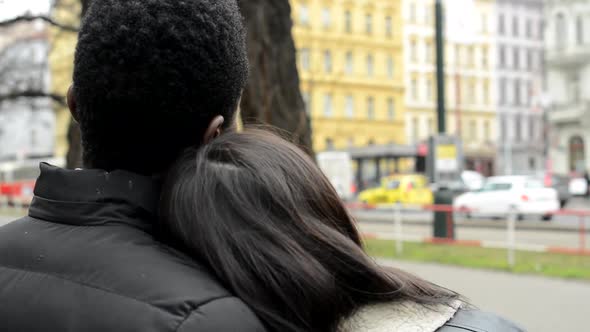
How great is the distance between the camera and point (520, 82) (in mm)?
81875

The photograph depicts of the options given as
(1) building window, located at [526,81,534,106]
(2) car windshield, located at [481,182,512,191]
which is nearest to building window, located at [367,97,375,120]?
(1) building window, located at [526,81,534,106]

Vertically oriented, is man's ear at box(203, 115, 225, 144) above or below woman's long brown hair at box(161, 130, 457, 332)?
above

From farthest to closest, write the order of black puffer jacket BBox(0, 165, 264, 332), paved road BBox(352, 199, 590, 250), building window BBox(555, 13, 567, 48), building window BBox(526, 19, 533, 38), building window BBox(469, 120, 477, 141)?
building window BBox(526, 19, 533, 38)
building window BBox(469, 120, 477, 141)
building window BBox(555, 13, 567, 48)
paved road BBox(352, 199, 590, 250)
black puffer jacket BBox(0, 165, 264, 332)

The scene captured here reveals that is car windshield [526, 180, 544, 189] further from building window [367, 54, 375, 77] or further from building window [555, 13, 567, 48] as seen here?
building window [367, 54, 375, 77]

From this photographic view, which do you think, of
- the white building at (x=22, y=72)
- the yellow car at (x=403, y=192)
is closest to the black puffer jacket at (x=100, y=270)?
the white building at (x=22, y=72)

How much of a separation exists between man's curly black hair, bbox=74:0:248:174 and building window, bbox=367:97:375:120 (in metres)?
67.0

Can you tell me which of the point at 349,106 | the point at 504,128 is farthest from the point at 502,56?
the point at 349,106

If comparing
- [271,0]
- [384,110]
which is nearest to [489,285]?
[271,0]

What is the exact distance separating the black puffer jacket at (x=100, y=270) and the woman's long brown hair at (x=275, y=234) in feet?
0.16

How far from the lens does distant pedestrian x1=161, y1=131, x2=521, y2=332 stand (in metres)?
1.20

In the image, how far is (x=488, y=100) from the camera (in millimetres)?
79062

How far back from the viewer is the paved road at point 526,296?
8.16m

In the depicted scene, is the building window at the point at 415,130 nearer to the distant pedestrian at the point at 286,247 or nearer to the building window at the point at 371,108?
the building window at the point at 371,108

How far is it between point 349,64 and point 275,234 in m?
66.1
